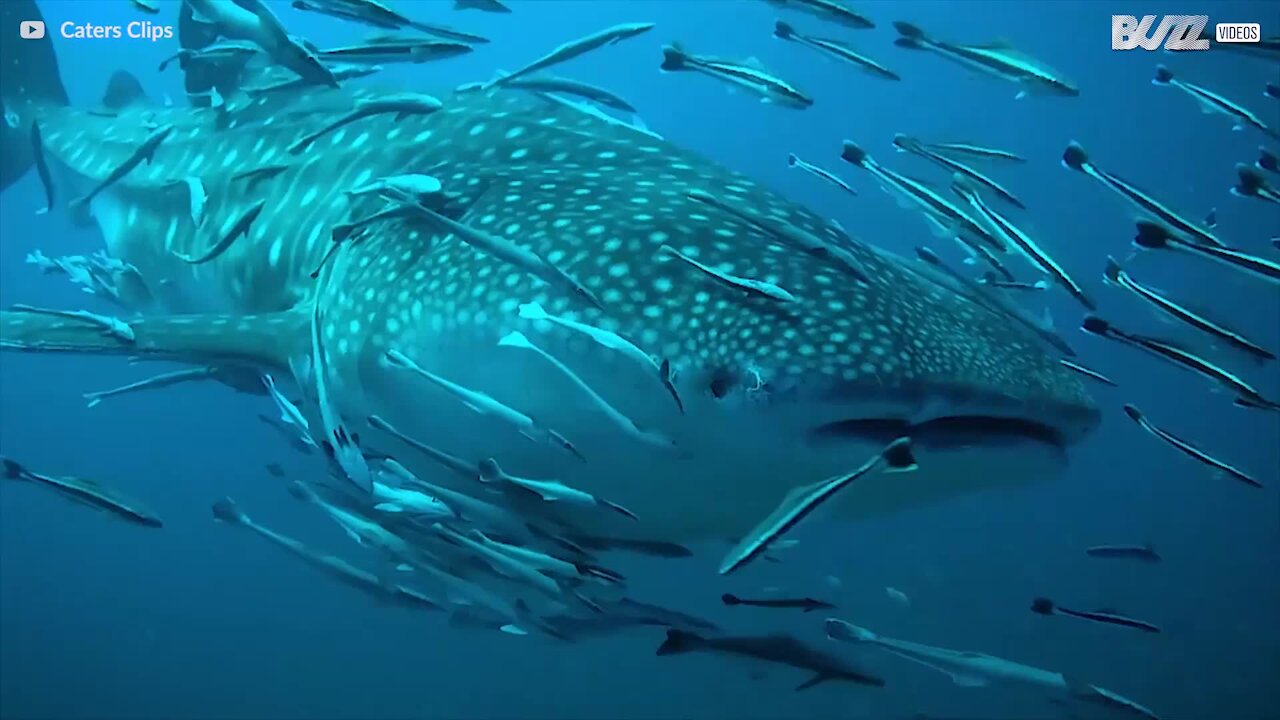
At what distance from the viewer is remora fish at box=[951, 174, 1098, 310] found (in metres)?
2.12

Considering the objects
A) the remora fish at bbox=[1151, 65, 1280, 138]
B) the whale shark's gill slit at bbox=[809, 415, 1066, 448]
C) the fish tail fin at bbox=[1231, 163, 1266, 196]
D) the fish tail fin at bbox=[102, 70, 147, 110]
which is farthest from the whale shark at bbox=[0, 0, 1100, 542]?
the fish tail fin at bbox=[102, 70, 147, 110]

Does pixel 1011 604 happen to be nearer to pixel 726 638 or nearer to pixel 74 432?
pixel 726 638

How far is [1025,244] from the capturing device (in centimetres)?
211

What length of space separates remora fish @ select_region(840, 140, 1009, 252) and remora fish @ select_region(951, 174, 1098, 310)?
0.15 feet

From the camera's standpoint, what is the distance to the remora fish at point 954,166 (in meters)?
2.54

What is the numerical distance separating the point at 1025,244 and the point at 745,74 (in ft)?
2.90

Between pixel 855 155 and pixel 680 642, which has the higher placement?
pixel 855 155

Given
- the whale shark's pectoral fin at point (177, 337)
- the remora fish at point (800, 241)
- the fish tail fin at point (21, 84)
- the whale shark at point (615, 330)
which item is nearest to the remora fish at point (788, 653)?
the whale shark at point (615, 330)

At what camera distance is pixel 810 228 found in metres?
2.61

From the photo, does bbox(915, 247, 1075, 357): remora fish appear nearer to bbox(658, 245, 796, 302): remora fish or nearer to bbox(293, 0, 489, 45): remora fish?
bbox(658, 245, 796, 302): remora fish

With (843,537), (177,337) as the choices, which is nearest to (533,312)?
(177,337)

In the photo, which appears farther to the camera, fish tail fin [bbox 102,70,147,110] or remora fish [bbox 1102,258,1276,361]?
fish tail fin [bbox 102,70,147,110]

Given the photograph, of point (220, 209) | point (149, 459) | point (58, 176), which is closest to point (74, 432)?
point (149, 459)

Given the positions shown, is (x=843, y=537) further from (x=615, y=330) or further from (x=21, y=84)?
(x=21, y=84)
